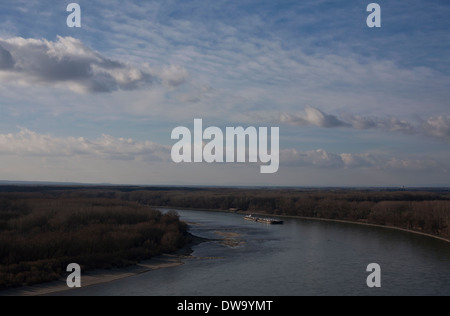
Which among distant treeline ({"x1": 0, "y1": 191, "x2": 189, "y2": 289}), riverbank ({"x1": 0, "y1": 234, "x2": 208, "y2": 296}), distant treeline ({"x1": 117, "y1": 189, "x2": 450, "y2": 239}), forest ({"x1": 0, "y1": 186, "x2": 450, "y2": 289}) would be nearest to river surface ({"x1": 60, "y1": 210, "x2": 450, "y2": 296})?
riverbank ({"x1": 0, "y1": 234, "x2": 208, "y2": 296})

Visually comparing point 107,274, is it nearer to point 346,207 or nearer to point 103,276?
point 103,276

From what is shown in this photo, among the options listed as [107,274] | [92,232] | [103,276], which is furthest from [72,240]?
[103,276]

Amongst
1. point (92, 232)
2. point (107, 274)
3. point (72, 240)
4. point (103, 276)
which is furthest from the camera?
point (92, 232)

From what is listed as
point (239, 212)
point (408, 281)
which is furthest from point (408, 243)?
point (239, 212)

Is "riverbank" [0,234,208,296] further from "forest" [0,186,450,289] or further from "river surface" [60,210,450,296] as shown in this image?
"river surface" [60,210,450,296]
